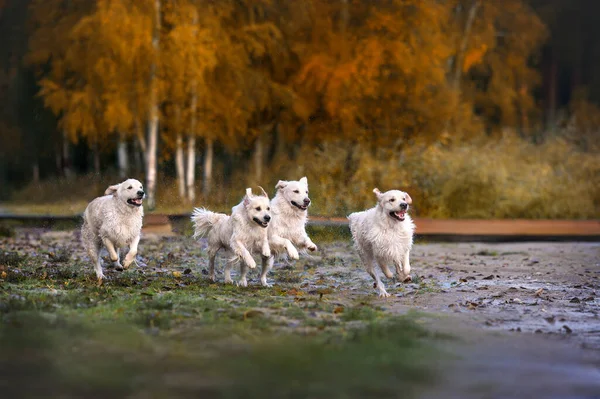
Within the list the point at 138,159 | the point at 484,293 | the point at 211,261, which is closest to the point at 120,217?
the point at 211,261

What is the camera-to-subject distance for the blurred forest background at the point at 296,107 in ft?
89.4

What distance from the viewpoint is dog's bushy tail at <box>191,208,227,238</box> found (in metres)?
13.3

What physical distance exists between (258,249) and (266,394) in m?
5.88

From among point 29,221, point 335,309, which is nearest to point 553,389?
point 335,309

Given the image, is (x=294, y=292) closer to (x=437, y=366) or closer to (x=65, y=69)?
(x=437, y=366)

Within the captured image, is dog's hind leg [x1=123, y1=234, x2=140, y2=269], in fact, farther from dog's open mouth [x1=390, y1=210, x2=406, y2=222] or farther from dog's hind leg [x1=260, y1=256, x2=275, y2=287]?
dog's open mouth [x1=390, y1=210, x2=406, y2=222]

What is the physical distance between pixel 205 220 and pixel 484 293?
3.61 meters

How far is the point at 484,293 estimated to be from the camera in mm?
12609

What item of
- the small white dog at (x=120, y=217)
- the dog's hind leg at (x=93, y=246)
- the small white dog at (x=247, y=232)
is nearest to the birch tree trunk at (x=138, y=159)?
the dog's hind leg at (x=93, y=246)

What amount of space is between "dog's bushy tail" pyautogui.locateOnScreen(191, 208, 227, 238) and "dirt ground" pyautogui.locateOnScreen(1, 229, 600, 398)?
90cm

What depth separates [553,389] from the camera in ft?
23.1

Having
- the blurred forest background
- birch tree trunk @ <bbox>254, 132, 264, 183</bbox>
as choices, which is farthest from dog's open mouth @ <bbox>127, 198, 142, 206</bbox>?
birch tree trunk @ <bbox>254, 132, 264, 183</bbox>

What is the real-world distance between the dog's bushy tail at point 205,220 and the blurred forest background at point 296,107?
1188cm

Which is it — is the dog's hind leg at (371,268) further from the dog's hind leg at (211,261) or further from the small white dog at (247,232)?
the dog's hind leg at (211,261)
